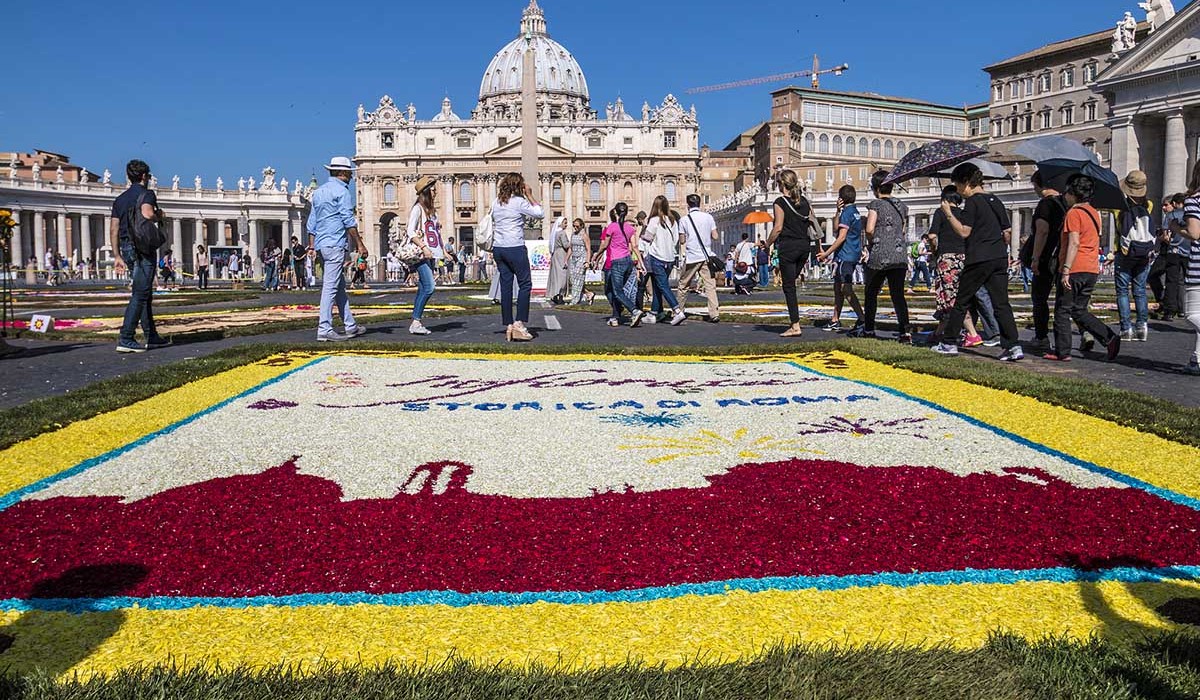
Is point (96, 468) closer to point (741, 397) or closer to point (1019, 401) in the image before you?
point (741, 397)

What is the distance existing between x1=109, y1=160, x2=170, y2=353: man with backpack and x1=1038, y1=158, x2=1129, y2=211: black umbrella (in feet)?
30.4

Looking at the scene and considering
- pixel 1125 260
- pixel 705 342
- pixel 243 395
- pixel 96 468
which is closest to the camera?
pixel 96 468

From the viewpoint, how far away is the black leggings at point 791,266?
1055cm

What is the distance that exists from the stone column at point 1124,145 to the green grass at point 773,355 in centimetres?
4751

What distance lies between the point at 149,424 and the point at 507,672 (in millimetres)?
3921

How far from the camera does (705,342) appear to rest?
10336mm

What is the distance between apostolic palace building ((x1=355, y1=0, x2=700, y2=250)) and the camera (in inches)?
4272

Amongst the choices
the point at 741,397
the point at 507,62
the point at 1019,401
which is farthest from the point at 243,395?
the point at 507,62

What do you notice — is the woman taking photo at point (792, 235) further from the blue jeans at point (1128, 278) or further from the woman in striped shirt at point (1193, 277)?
the woman in striped shirt at point (1193, 277)

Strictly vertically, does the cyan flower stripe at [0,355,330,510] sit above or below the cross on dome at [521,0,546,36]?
below

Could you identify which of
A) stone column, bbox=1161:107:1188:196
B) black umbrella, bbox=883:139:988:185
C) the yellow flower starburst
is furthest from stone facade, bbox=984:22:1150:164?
the yellow flower starburst

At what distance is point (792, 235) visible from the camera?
→ 1086cm

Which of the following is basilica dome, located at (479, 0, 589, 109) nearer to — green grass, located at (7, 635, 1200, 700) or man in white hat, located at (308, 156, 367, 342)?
man in white hat, located at (308, 156, 367, 342)

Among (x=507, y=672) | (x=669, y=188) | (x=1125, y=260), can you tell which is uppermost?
(x=669, y=188)
